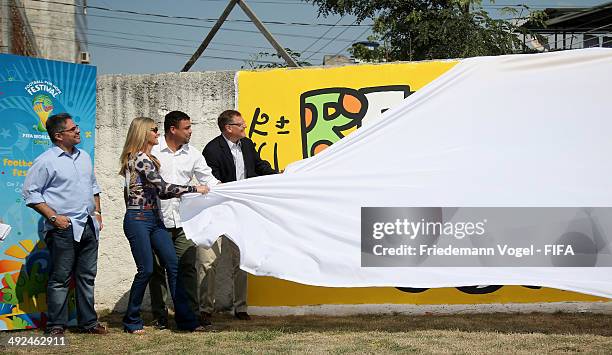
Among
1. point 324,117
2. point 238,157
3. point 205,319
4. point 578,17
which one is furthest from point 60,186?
point 578,17

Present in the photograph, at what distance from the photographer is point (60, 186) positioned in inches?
256

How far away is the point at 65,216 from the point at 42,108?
1.09 metres

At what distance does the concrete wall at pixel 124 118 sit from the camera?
7805 mm

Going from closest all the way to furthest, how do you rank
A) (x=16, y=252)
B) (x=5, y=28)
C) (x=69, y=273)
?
(x=69, y=273), (x=16, y=252), (x=5, y=28)

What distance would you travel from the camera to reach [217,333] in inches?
256

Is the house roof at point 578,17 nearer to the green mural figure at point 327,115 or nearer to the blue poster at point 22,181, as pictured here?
the green mural figure at point 327,115

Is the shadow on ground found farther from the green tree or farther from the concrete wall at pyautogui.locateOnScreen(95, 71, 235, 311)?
the green tree

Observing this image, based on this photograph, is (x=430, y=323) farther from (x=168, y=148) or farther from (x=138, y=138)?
Answer: (x=138, y=138)

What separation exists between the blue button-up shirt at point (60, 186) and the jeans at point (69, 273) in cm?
9

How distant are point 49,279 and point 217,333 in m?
1.40

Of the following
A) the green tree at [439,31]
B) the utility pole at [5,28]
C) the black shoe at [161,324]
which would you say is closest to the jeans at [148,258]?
the black shoe at [161,324]

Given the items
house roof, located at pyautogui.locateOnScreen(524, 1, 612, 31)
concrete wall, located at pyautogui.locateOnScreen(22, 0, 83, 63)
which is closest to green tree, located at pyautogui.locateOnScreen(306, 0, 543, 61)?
house roof, located at pyautogui.locateOnScreen(524, 1, 612, 31)

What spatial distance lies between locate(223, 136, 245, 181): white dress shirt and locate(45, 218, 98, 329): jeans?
1301 mm

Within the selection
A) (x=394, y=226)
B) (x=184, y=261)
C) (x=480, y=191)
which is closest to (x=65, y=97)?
(x=184, y=261)
